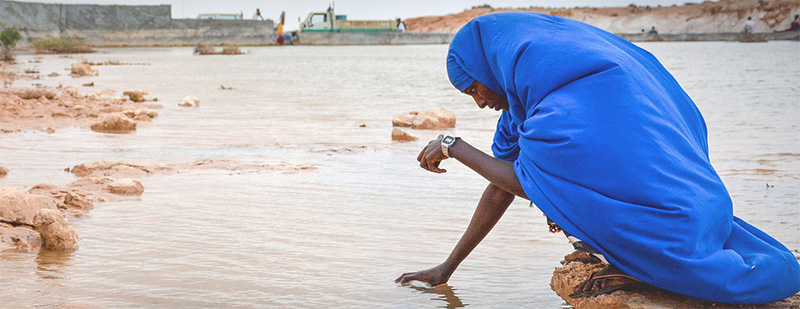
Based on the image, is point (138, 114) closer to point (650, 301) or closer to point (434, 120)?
point (434, 120)

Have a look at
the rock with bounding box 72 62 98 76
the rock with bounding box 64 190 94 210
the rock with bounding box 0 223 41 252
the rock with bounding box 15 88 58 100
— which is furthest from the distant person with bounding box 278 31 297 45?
the rock with bounding box 0 223 41 252

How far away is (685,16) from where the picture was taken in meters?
72.2

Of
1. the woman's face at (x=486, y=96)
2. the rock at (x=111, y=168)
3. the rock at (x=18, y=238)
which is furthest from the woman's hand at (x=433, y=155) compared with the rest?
the rock at (x=111, y=168)

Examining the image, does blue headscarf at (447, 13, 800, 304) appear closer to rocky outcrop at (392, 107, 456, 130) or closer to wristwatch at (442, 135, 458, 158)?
wristwatch at (442, 135, 458, 158)

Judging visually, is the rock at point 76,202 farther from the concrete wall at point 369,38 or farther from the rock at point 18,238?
the concrete wall at point 369,38

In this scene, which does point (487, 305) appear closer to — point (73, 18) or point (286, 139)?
point (286, 139)

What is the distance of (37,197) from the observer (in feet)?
11.7

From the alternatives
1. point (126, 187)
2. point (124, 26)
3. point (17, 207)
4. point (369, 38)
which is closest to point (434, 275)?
point (17, 207)

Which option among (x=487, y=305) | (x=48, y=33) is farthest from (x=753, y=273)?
(x=48, y=33)

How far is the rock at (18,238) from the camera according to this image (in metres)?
3.20

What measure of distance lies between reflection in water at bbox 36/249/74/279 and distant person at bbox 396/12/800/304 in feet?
5.39

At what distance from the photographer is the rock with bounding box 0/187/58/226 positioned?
11.1 ft

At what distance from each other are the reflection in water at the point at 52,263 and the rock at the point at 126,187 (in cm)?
110

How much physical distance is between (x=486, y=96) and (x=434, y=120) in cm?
544
